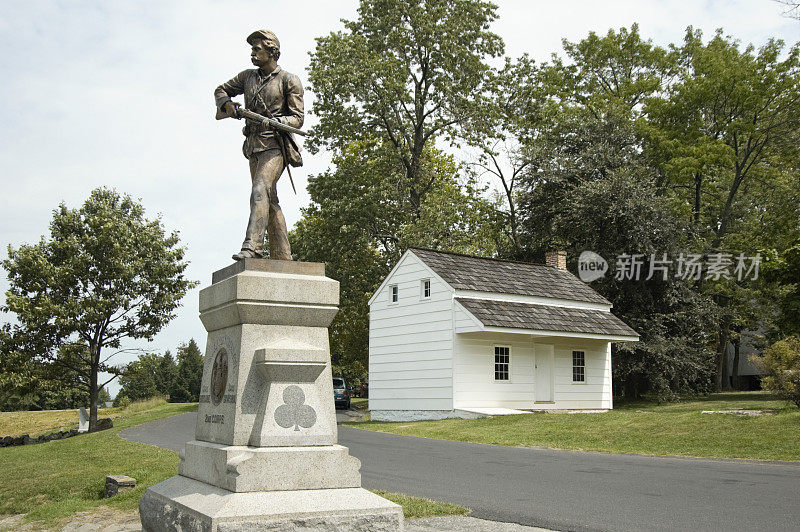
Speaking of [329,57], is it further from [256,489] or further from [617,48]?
[256,489]

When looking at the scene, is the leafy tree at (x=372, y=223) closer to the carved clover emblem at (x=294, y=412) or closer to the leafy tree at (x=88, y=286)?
the leafy tree at (x=88, y=286)

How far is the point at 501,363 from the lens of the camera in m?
26.1

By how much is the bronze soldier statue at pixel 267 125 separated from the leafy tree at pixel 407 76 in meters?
28.1

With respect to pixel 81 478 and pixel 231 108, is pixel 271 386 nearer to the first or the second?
pixel 231 108

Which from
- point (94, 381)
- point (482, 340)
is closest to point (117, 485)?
point (482, 340)

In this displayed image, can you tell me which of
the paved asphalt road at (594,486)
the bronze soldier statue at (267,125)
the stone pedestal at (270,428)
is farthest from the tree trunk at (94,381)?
the bronze soldier statue at (267,125)

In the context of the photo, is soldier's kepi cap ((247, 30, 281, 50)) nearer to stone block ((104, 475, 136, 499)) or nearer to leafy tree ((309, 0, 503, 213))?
stone block ((104, 475, 136, 499))

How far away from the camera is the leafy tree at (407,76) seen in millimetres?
35781

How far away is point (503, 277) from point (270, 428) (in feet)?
71.9

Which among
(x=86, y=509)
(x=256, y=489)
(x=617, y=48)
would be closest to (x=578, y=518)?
(x=256, y=489)

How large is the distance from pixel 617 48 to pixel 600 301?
20679 millimetres

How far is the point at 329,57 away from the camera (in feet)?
118

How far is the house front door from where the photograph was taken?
1066 inches

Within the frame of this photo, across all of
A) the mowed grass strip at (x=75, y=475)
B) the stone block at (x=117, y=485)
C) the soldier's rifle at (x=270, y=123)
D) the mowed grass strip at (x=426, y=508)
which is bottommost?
the mowed grass strip at (x=75, y=475)
